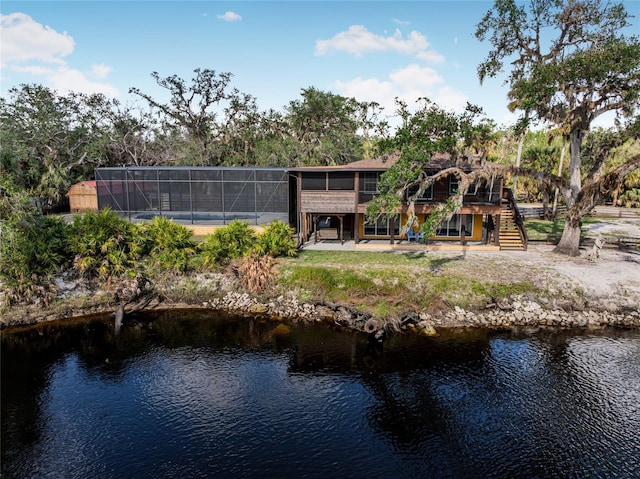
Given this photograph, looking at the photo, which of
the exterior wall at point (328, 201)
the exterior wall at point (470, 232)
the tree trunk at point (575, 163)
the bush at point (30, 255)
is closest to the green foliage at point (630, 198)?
the tree trunk at point (575, 163)

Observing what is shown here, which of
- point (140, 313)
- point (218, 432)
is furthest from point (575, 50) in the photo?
point (140, 313)

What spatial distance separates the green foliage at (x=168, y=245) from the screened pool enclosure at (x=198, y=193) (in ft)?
17.8

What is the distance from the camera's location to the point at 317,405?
14008mm

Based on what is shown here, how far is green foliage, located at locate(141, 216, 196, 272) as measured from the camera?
2375cm

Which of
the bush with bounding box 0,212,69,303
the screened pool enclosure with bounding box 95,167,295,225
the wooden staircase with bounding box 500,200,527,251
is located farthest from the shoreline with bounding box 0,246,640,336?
the screened pool enclosure with bounding box 95,167,295,225

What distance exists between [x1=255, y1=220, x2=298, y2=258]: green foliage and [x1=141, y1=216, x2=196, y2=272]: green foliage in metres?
4.16

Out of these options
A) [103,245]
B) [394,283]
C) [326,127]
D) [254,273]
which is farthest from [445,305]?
[326,127]

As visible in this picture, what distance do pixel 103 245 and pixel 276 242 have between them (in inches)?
377

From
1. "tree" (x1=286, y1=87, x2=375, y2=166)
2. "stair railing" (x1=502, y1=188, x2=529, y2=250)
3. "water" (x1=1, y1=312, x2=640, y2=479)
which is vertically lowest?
"water" (x1=1, y1=312, x2=640, y2=479)

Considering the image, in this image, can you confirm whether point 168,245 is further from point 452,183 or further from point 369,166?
point 452,183

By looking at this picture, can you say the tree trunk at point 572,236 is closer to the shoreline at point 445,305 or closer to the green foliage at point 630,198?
the shoreline at point 445,305

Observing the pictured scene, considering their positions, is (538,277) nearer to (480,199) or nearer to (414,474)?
(480,199)

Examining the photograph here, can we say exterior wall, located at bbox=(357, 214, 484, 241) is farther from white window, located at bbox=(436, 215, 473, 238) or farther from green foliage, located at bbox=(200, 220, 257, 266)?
green foliage, located at bbox=(200, 220, 257, 266)

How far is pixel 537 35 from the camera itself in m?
24.0
